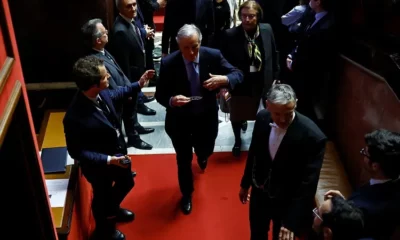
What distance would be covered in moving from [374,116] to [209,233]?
1.60 meters

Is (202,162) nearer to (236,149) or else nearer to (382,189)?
(236,149)

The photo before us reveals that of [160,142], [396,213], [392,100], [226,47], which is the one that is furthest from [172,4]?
[396,213]

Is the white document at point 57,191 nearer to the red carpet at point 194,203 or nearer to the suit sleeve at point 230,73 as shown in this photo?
the red carpet at point 194,203

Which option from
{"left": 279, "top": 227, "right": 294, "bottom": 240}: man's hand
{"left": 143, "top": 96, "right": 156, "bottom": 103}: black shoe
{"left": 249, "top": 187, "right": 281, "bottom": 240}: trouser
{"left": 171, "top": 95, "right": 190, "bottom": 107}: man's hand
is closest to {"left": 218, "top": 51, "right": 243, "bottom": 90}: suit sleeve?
{"left": 171, "top": 95, "right": 190, "bottom": 107}: man's hand

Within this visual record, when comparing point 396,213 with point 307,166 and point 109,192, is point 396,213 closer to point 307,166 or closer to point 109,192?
point 307,166

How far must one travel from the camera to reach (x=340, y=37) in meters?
3.88

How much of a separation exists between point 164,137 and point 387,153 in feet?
10.0

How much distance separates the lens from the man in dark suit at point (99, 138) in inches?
A: 108

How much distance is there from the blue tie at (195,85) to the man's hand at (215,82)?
3.4 inches

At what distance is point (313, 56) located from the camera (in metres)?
3.78

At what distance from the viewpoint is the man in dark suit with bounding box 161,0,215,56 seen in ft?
15.0

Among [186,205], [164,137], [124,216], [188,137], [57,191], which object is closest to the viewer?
[57,191]

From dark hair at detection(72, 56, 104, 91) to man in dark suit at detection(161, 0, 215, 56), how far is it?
204 centimetres

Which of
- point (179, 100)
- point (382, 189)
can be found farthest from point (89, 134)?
point (382, 189)
